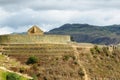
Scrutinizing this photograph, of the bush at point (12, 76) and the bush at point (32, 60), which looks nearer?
the bush at point (12, 76)

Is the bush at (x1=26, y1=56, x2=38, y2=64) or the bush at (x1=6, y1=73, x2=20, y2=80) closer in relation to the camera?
the bush at (x1=6, y1=73, x2=20, y2=80)

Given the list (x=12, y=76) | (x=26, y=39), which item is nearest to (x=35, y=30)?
(x=26, y=39)

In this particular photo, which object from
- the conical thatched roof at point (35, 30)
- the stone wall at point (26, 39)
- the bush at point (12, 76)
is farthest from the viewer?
the conical thatched roof at point (35, 30)

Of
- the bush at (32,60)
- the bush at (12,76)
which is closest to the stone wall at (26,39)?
the bush at (32,60)

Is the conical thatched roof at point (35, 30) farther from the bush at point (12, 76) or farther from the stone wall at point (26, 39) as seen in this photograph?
the bush at point (12, 76)

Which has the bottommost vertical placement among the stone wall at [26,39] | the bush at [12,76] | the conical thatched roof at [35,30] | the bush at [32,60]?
the bush at [12,76]

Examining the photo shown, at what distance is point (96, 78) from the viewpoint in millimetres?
108125

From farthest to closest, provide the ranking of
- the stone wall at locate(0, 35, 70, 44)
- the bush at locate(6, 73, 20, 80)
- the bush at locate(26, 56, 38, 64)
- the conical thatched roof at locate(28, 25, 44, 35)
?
the conical thatched roof at locate(28, 25, 44, 35) < the stone wall at locate(0, 35, 70, 44) < the bush at locate(26, 56, 38, 64) < the bush at locate(6, 73, 20, 80)

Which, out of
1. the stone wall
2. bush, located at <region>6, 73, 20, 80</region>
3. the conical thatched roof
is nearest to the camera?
bush, located at <region>6, 73, 20, 80</region>

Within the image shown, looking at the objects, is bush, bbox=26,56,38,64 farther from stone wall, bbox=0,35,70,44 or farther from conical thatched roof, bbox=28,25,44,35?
conical thatched roof, bbox=28,25,44,35

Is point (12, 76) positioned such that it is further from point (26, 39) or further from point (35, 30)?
point (35, 30)

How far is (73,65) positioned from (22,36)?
38.5 feet

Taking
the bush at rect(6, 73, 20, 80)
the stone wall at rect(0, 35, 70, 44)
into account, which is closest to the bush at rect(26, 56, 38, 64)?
the stone wall at rect(0, 35, 70, 44)

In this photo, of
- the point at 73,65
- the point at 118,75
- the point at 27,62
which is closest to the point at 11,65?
the point at 27,62
